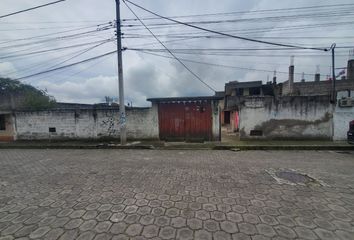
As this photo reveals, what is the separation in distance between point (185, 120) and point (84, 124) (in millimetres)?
6387

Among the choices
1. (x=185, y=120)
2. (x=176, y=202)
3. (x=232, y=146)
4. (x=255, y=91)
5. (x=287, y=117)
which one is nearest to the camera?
(x=176, y=202)

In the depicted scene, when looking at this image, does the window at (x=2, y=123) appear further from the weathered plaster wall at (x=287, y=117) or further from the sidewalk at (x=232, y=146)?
the weathered plaster wall at (x=287, y=117)

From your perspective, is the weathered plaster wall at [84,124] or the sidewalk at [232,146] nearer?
the sidewalk at [232,146]

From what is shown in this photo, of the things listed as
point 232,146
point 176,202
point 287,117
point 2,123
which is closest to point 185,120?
point 232,146

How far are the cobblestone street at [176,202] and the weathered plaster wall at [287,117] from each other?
4258 millimetres

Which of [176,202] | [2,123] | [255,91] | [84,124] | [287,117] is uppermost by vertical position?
[255,91]

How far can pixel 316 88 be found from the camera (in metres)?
22.2

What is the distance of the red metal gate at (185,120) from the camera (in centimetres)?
Result: 1015

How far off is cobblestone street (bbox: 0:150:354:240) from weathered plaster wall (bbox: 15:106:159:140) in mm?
4955

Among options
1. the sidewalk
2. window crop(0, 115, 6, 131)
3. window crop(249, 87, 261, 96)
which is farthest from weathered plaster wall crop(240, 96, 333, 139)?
window crop(0, 115, 6, 131)

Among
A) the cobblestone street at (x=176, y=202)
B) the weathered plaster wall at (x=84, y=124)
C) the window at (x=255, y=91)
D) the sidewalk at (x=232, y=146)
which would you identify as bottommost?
the cobblestone street at (x=176, y=202)

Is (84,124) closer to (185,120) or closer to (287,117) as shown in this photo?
(185,120)

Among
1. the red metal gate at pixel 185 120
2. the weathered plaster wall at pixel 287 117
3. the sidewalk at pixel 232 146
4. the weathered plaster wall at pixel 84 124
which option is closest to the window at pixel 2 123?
the weathered plaster wall at pixel 84 124

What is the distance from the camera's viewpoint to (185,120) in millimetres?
10359
